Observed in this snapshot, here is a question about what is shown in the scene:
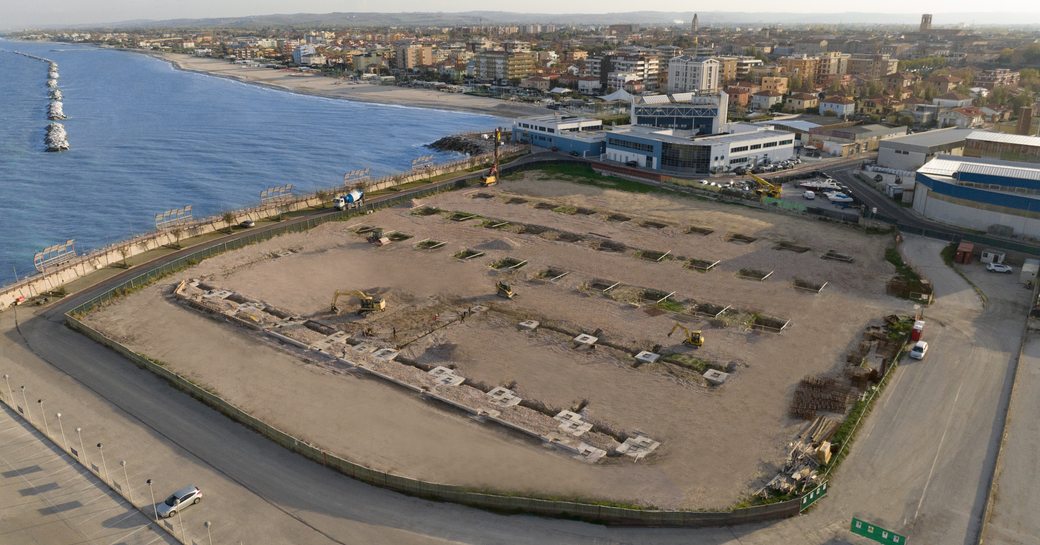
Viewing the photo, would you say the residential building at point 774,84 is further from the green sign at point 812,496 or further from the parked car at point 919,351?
the green sign at point 812,496

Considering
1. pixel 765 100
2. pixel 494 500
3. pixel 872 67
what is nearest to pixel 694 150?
pixel 494 500

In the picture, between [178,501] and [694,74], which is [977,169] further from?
[694,74]

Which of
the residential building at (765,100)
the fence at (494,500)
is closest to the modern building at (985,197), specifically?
the fence at (494,500)

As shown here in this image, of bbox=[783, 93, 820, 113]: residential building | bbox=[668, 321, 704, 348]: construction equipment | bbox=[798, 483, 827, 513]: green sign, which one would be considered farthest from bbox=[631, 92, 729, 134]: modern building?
bbox=[798, 483, 827, 513]: green sign

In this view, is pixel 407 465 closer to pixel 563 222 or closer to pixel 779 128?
pixel 563 222

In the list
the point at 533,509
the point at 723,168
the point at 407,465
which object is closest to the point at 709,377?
the point at 533,509

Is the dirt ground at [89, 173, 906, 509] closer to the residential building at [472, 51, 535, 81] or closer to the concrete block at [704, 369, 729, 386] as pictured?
the concrete block at [704, 369, 729, 386]
